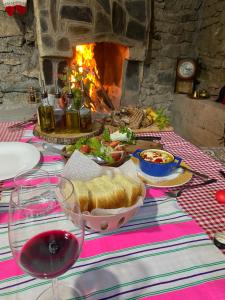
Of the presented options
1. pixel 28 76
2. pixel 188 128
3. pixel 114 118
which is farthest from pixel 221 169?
pixel 28 76

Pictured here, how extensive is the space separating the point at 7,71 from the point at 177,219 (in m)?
2.59

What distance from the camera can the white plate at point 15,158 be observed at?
0.98 metres

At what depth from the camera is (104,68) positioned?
3.47 m

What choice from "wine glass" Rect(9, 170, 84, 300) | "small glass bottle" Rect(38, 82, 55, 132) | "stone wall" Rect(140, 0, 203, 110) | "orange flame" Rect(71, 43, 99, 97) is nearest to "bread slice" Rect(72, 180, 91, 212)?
"wine glass" Rect(9, 170, 84, 300)

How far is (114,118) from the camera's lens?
5.45 ft

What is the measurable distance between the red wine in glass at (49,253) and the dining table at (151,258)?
11 centimetres

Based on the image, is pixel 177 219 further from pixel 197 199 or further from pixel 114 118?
pixel 114 118

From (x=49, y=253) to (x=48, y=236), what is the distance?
0.11 ft

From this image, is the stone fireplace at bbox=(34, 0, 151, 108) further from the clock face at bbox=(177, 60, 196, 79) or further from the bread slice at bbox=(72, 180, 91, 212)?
the bread slice at bbox=(72, 180, 91, 212)

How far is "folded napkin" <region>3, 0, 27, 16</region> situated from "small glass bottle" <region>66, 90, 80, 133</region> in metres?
1.60

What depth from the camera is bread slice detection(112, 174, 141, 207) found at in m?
0.68

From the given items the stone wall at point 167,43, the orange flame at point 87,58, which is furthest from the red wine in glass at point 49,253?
the stone wall at point 167,43

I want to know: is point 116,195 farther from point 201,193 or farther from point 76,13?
point 76,13

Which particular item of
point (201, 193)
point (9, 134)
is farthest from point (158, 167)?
point (9, 134)
